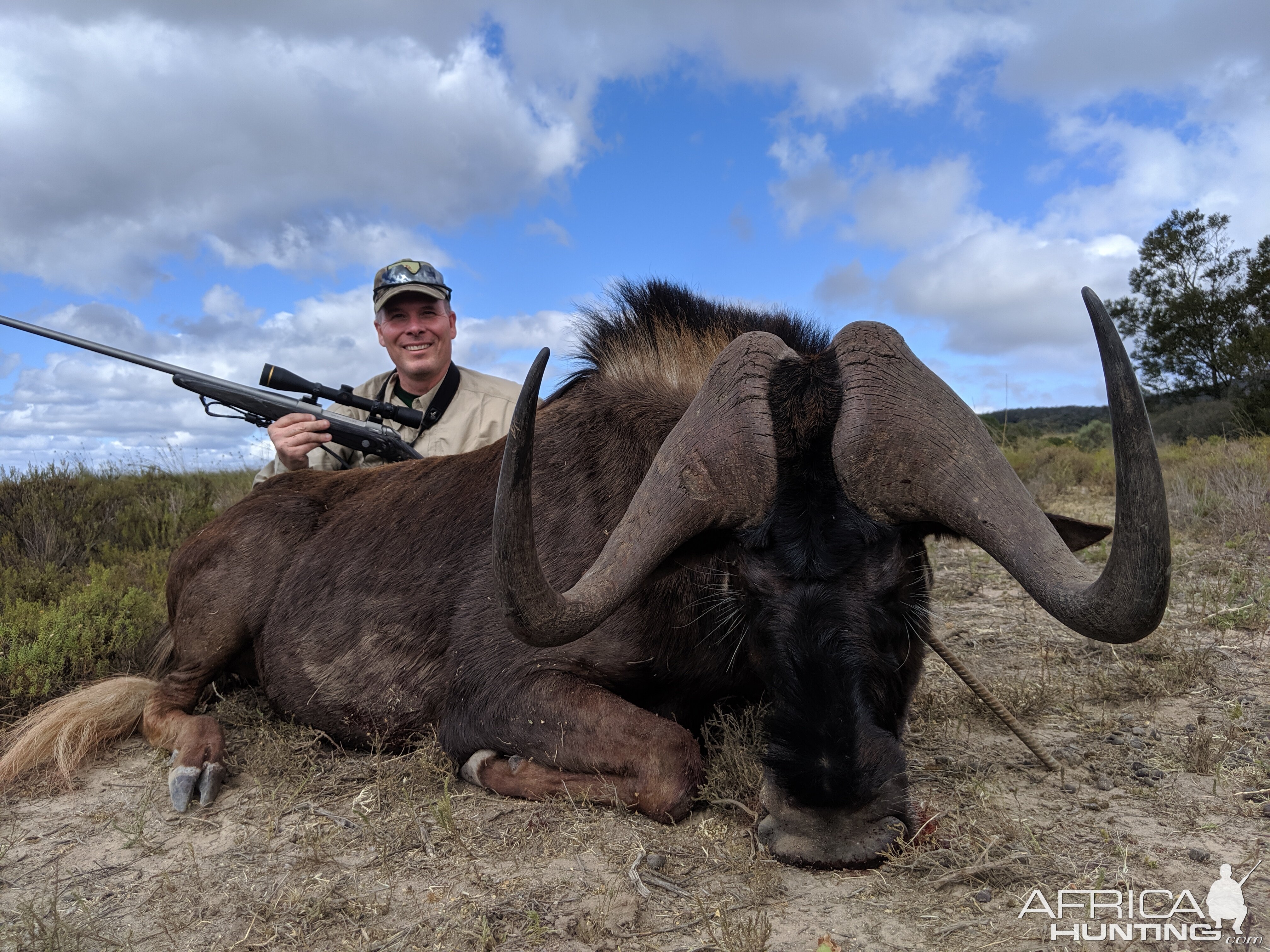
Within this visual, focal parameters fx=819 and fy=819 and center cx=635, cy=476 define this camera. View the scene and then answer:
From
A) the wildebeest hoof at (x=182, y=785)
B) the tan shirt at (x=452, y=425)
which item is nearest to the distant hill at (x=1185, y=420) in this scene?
the tan shirt at (x=452, y=425)

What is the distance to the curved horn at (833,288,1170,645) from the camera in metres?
1.86

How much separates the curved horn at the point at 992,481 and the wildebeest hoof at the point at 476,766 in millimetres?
1761

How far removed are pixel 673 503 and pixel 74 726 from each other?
10.4 ft

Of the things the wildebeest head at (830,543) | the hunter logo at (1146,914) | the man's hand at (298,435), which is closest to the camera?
the hunter logo at (1146,914)

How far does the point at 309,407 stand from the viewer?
5594 millimetres

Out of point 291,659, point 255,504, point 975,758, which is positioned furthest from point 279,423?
point 975,758

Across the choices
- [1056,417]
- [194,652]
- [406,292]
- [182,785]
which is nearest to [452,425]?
[406,292]

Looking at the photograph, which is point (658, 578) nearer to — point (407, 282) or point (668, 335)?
point (668, 335)

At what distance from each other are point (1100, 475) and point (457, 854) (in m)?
12.2

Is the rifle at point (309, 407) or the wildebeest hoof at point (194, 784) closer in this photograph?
the wildebeest hoof at point (194, 784)

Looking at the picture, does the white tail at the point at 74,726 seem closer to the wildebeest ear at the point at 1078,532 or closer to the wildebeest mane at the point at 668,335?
the wildebeest mane at the point at 668,335

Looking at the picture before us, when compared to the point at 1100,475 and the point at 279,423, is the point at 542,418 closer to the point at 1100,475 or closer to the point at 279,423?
the point at 279,423

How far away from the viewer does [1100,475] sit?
1218 centimetres

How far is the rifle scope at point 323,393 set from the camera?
5691 millimetres
